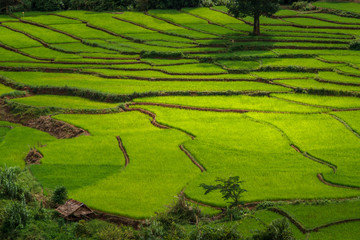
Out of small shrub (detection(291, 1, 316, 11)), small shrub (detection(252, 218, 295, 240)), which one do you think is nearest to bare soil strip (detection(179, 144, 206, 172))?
small shrub (detection(252, 218, 295, 240))

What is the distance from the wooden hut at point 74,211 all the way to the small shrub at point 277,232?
5.42 metres

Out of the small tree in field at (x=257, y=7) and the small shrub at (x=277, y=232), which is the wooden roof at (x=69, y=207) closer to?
the small shrub at (x=277, y=232)

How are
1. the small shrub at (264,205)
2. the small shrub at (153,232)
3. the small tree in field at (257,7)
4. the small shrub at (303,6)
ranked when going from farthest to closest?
1. the small shrub at (303,6)
2. the small tree in field at (257,7)
3. the small shrub at (264,205)
4. the small shrub at (153,232)

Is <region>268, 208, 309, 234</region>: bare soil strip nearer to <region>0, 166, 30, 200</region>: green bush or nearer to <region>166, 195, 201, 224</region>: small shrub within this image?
<region>166, 195, 201, 224</region>: small shrub

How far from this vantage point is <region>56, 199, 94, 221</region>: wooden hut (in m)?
16.5

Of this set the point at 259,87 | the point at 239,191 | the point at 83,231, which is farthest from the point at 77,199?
the point at 259,87

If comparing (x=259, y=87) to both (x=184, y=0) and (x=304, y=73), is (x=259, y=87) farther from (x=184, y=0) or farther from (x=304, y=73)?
(x=184, y=0)

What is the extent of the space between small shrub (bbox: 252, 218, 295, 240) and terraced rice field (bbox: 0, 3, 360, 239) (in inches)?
48.3

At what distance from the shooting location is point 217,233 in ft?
47.8

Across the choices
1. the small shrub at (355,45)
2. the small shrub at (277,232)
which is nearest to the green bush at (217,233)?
the small shrub at (277,232)

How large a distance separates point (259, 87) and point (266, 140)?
31.1 feet

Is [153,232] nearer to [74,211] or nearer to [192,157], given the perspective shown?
[74,211]

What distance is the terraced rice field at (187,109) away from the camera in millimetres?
18594

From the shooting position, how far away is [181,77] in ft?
116
